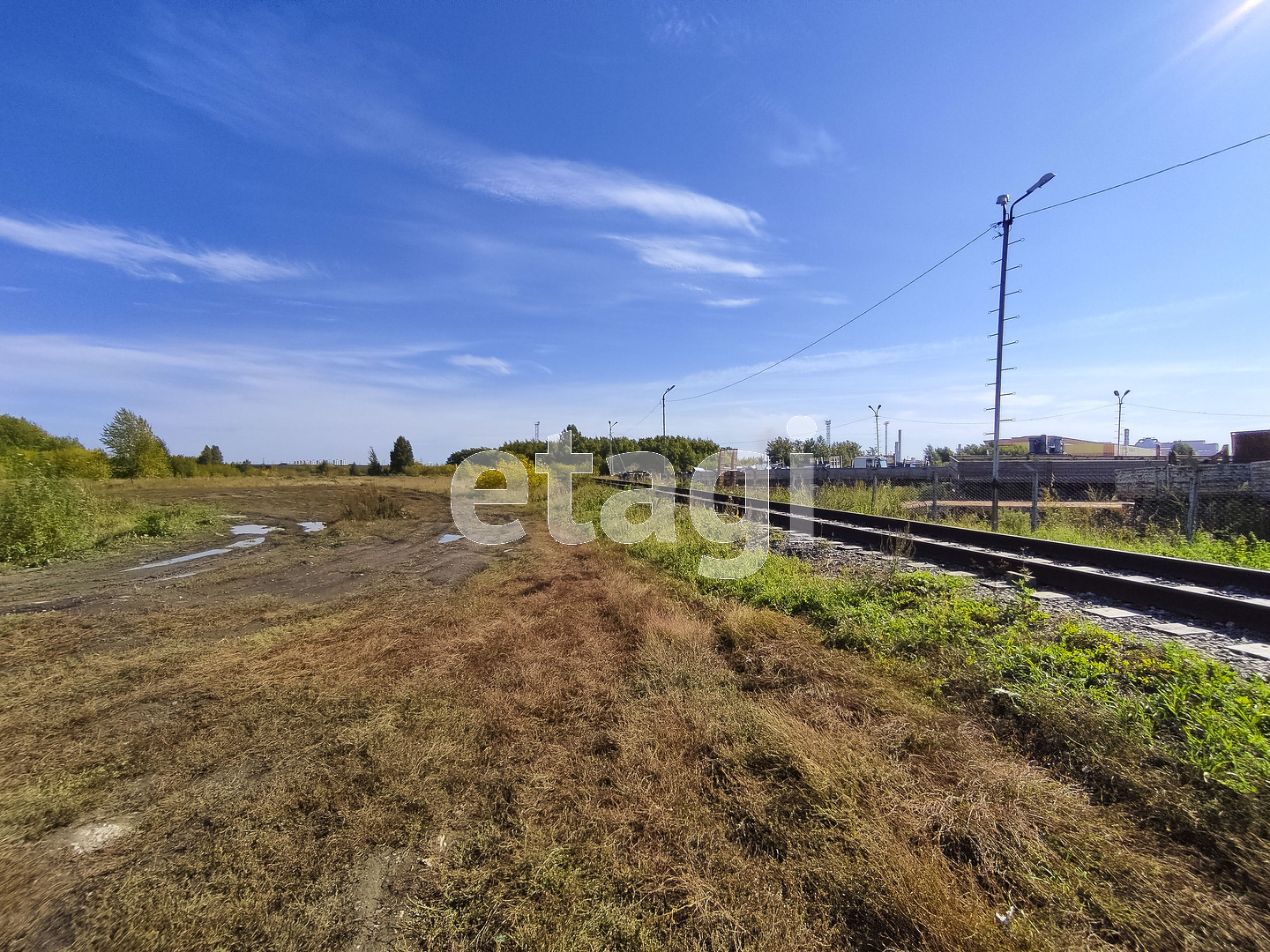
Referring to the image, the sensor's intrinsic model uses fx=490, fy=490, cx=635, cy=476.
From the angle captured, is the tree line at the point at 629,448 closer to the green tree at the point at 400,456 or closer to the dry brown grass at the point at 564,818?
the green tree at the point at 400,456

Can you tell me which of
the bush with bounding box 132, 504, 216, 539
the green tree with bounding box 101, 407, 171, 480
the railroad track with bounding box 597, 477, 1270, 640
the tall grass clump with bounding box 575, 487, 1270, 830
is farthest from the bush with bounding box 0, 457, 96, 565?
the green tree with bounding box 101, 407, 171, 480

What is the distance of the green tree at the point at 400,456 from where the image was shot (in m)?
59.6

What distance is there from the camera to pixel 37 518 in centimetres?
1079

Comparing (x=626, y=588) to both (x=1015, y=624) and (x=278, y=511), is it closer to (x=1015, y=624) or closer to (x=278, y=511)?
(x=1015, y=624)

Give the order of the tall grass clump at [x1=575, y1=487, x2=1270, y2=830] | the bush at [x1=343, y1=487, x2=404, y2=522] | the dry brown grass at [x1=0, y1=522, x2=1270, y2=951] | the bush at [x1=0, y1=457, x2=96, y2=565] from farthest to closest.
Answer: the bush at [x1=343, y1=487, x2=404, y2=522]
the bush at [x1=0, y1=457, x2=96, y2=565]
the tall grass clump at [x1=575, y1=487, x2=1270, y2=830]
the dry brown grass at [x1=0, y1=522, x2=1270, y2=951]

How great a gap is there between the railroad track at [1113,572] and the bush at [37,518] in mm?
17216

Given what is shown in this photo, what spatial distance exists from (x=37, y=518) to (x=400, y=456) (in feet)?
169

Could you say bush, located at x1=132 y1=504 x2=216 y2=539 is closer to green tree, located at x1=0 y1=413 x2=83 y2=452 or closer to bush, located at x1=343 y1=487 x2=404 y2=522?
bush, located at x1=343 y1=487 x2=404 y2=522

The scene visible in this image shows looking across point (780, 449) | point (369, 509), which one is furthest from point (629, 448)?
point (369, 509)

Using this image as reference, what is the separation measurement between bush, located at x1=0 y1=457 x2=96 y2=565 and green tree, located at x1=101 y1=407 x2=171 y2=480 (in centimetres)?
4089

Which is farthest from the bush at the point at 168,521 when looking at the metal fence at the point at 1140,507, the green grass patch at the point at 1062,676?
the metal fence at the point at 1140,507

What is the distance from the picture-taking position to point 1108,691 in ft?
9.89

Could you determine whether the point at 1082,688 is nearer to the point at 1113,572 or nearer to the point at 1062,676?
the point at 1062,676

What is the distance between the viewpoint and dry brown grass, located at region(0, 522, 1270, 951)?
1866mm
